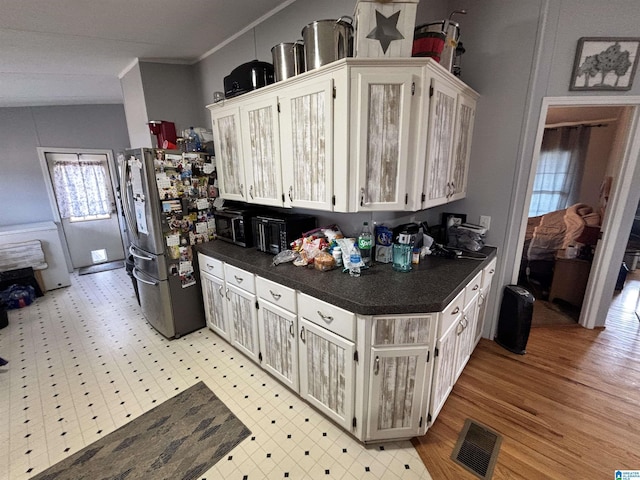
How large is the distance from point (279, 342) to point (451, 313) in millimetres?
1161

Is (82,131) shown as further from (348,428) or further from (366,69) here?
(348,428)

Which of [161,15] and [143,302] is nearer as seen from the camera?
[161,15]

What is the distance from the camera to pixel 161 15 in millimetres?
2064

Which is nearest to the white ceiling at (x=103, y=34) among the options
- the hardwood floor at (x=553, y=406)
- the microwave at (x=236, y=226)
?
the microwave at (x=236, y=226)

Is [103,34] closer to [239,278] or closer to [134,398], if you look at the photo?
[239,278]

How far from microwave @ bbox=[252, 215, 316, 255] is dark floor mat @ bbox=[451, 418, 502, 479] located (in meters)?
1.71

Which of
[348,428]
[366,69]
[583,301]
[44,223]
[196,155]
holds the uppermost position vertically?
[366,69]

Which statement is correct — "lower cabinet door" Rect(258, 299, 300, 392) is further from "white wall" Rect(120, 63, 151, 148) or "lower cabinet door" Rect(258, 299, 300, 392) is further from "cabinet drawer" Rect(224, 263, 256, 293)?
"white wall" Rect(120, 63, 151, 148)

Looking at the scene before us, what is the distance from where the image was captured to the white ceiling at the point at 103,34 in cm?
191

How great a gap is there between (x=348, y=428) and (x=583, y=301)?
283 centimetres

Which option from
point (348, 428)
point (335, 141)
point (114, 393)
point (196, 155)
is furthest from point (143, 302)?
point (335, 141)

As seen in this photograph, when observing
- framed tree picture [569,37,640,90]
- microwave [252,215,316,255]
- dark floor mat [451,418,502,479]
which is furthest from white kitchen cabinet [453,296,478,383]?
framed tree picture [569,37,640,90]

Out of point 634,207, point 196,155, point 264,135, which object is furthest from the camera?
point 196,155

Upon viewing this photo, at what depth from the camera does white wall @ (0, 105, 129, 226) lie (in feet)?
13.0
